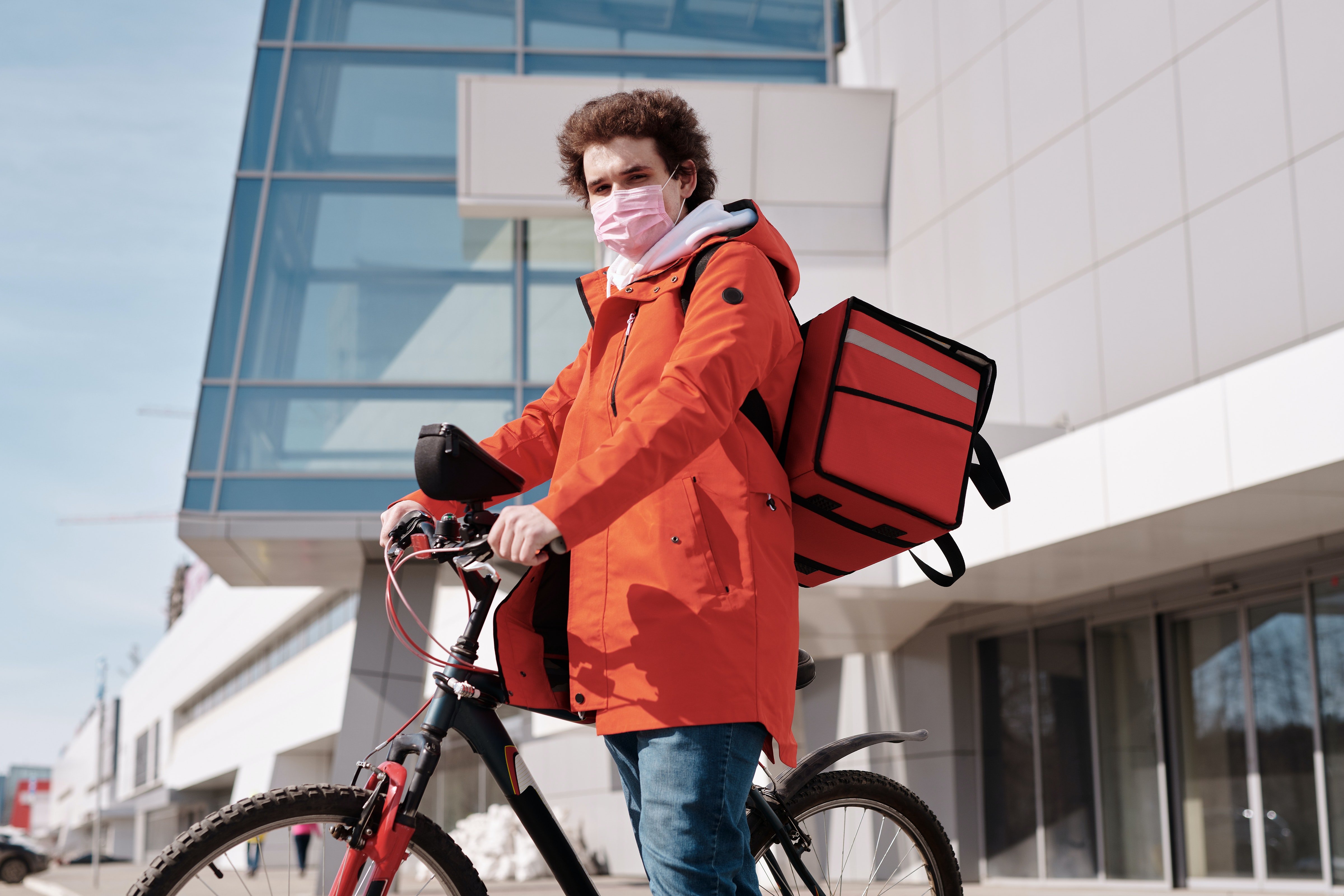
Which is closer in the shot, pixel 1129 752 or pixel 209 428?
pixel 1129 752

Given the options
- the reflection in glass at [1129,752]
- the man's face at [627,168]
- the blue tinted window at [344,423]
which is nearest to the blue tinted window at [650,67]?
the blue tinted window at [344,423]

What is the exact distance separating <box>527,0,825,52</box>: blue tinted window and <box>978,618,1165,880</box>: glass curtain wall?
788 cm

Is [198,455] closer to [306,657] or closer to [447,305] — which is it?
[447,305]

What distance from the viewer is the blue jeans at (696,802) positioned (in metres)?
2.13

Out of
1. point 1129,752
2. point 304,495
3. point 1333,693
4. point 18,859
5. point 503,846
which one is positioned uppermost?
point 304,495

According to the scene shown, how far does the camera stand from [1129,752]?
1227cm

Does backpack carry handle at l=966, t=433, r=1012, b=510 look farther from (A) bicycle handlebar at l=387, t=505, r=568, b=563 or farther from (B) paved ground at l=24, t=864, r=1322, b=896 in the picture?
(B) paved ground at l=24, t=864, r=1322, b=896

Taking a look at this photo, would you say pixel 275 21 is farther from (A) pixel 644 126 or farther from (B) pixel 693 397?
(B) pixel 693 397

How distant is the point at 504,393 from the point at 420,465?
11.6 m

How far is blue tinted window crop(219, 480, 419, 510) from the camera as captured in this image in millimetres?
13156

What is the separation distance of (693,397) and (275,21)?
15.2 meters

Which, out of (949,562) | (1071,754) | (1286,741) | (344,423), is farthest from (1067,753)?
(949,562)

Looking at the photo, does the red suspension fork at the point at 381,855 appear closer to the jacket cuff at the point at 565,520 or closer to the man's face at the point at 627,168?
the jacket cuff at the point at 565,520

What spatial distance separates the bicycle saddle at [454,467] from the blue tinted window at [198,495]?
11.8 meters
